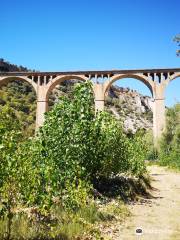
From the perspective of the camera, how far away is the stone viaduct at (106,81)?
32.5 m

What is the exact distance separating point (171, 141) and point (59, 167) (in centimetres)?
2355

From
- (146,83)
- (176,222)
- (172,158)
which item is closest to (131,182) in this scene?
(176,222)

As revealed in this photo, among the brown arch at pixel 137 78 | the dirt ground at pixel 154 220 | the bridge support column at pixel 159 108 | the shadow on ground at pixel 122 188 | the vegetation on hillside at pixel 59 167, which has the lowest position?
the dirt ground at pixel 154 220

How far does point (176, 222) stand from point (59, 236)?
3338 mm

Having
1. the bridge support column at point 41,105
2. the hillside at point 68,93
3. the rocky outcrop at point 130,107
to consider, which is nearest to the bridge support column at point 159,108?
the hillside at point 68,93

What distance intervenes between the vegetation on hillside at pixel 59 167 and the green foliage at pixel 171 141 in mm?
13198

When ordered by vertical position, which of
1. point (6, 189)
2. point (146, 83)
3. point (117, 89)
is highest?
point (117, 89)

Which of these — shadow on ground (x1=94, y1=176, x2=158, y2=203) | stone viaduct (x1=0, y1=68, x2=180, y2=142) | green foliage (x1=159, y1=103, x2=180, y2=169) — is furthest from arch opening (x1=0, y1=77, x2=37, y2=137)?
shadow on ground (x1=94, y1=176, x2=158, y2=203)

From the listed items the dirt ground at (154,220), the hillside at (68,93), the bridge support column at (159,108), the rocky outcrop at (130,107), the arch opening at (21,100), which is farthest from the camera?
the rocky outcrop at (130,107)

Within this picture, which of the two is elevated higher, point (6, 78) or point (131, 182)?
point (6, 78)

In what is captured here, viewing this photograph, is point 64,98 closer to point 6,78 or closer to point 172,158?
point 172,158

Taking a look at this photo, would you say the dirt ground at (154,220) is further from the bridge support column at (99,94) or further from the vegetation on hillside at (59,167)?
the bridge support column at (99,94)

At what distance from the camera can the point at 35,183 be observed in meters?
5.77

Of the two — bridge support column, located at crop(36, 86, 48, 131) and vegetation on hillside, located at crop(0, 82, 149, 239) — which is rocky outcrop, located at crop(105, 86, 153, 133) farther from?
vegetation on hillside, located at crop(0, 82, 149, 239)
